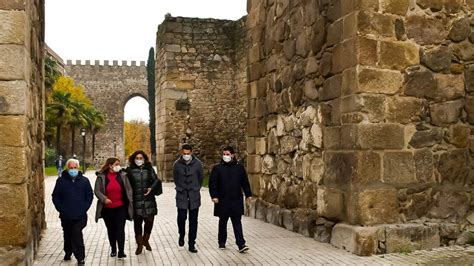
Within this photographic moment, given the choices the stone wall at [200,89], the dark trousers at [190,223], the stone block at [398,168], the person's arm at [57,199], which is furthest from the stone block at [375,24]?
the stone wall at [200,89]

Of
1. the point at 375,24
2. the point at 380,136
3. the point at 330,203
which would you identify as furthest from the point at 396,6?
the point at 330,203

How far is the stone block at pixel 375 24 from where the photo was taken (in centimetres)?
721

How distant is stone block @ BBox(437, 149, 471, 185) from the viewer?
760 centimetres

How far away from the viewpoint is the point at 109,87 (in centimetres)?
5569

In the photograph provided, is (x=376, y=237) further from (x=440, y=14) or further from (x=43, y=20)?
(x=43, y=20)

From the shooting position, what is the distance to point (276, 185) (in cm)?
1014

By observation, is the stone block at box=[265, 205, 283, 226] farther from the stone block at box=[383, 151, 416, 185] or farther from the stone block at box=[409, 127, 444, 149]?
the stone block at box=[409, 127, 444, 149]

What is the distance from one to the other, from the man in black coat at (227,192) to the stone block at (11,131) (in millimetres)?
2954

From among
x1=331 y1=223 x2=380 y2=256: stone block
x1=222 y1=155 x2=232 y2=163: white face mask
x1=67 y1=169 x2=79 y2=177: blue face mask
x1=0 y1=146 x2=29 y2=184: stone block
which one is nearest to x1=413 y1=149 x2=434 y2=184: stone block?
x1=331 y1=223 x2=380 y2=256: stone block

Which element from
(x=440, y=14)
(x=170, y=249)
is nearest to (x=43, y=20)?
(x=170, y=249)

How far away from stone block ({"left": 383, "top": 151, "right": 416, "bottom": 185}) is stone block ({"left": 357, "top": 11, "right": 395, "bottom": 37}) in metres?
1.52

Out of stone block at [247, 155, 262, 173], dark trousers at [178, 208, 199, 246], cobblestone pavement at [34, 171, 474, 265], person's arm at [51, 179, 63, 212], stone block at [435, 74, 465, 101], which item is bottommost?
cobblestone pavement at [34, 171, 474, 265]

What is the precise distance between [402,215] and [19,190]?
15.0 ft

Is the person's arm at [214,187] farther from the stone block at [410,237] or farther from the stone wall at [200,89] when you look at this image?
the stone wall at [200,89]
